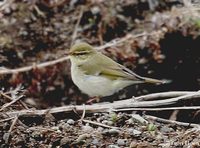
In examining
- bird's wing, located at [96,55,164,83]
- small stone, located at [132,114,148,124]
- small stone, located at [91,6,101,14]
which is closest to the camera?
small stone, located at [132,114,148,124]

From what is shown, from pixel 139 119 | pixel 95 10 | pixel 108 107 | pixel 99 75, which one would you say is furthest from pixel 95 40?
pixel 139 119

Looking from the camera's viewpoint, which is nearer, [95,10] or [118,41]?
[118,41]

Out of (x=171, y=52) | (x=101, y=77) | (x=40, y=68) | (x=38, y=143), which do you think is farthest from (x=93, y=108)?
(x=171, y=52)

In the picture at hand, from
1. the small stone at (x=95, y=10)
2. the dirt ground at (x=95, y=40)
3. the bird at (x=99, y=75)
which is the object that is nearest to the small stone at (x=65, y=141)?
the bird at (x=99, y=75)

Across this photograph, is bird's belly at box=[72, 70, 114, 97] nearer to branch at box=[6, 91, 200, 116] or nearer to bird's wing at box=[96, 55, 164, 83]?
bird's wing at box=[96, 55, 164, 83]

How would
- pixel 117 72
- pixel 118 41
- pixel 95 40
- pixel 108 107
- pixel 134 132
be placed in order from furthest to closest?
1. pixel 95 40
2. pixel 118 41
3. pixel 117 72
4. pixel 108 107
5. pixel 134 132

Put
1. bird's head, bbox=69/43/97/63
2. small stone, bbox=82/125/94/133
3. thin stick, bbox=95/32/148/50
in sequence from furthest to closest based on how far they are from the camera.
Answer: thin stick, bbox=95/32/148/50 < bird's head, bbox=69/43/97/63 < small stone, bbox=82/125/94/133

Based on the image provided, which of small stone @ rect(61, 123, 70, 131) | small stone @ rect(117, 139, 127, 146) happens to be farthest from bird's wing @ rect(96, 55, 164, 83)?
small stone @ rect(117, 139, 127, 146)

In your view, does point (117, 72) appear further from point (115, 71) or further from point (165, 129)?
point (165, 129)
